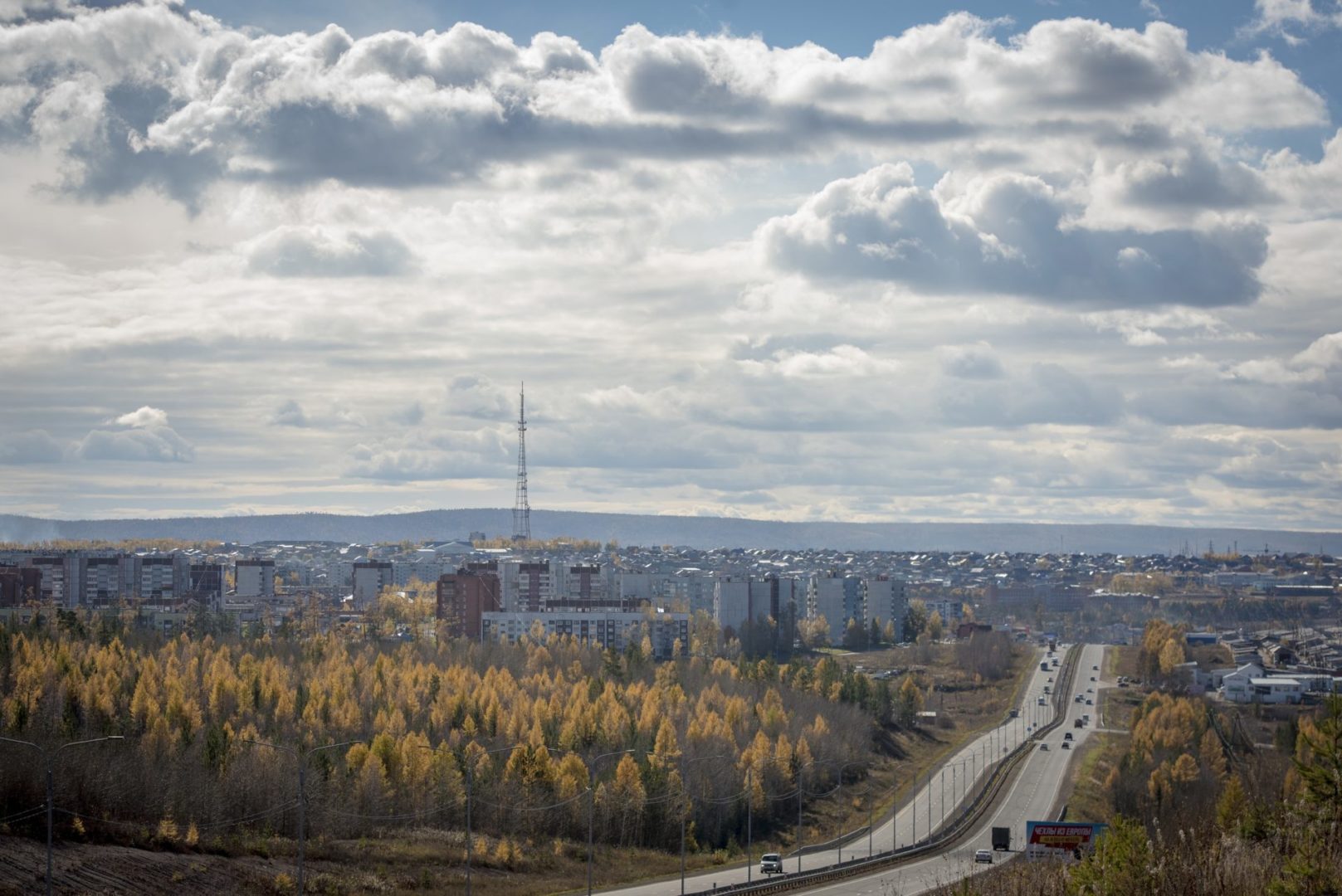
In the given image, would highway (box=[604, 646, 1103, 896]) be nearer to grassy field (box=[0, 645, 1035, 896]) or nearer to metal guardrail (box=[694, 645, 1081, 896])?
metal guardrail (box=[694, 645, 1081, 896])

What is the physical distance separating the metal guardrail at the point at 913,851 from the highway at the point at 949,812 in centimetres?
84

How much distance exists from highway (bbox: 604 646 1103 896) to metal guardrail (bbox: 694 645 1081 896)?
2.77 feet

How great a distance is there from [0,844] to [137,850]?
523cm

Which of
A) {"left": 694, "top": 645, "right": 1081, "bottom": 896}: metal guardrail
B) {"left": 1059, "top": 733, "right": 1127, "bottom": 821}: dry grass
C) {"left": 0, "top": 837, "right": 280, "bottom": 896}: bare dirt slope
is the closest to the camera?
{"left": 0, "top": 837, "right": 280, "bottom": 896}: bare dirt slope

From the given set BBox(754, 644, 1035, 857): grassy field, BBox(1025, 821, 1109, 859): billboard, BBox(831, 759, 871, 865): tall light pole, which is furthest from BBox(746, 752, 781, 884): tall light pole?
BBox(1025, 821, 1109, 859): billboard

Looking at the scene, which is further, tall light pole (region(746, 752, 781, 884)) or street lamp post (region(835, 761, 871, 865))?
street lamp post (region(835, 761, 871, 865))

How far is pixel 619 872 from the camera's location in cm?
7419

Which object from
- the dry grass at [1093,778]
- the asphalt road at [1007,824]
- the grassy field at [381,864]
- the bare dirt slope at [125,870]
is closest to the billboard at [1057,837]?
the asphalt road at [1007,824]

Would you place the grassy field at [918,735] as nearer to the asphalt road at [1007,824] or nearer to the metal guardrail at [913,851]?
the metal guardrail at [913,851]

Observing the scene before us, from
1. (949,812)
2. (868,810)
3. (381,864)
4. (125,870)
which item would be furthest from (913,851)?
(125,870)

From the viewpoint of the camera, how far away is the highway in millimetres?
70000

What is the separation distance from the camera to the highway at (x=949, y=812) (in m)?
70.0

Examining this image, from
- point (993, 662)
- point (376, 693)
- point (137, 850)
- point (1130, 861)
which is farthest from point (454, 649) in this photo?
point (1130, 861)

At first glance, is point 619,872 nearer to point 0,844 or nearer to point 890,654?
point 0,844
